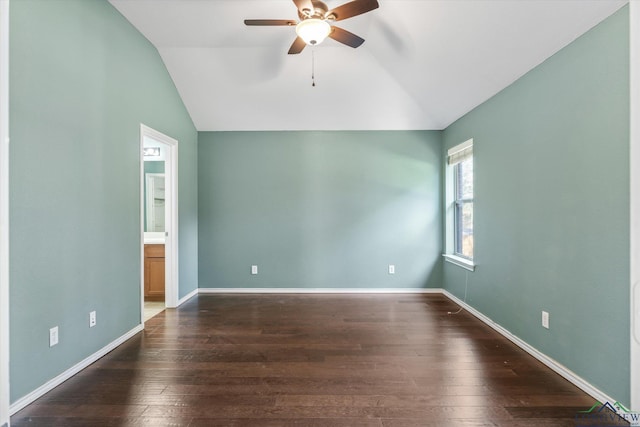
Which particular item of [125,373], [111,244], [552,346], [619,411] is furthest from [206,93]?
[619,411]

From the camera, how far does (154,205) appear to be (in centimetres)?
449

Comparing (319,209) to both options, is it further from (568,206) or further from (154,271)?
(568,206)

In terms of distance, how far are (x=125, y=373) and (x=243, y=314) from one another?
137 centimetres

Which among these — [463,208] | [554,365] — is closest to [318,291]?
[463,208]

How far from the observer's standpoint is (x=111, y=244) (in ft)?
8.39

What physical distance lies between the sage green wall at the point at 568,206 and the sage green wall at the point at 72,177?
11.7ft

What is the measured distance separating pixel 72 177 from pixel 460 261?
400 cm

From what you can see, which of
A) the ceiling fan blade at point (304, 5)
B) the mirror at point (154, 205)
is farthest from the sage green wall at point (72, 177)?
the ceiling fan blade at point (304, 5)

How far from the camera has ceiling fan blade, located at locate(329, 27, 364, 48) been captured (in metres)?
2.20

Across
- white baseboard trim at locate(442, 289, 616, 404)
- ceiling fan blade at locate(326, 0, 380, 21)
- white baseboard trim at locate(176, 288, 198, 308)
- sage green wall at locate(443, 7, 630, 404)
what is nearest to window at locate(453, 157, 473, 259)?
sage green wall at locate(443, 7, 630, 404)

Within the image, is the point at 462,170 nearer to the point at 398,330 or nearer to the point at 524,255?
the point at 524,255

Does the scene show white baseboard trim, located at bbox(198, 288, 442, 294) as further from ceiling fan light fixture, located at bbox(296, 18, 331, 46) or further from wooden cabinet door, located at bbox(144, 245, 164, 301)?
ceiling fan light fixture, located at bbox(296, 18, 331, 46)

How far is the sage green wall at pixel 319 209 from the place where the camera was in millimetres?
4258
